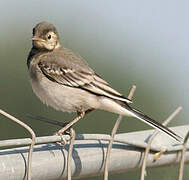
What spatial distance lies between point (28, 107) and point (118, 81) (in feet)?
6.76

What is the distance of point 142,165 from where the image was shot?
3.77 m

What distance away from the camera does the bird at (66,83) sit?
5.28 meters

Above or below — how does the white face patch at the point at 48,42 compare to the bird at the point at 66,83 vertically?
above

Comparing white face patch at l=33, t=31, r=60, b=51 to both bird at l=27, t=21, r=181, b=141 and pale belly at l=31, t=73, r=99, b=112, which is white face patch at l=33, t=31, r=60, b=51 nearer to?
bird at l=27, t=21, r=181, b=141

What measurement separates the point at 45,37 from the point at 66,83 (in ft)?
2.15

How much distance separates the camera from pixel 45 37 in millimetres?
6027

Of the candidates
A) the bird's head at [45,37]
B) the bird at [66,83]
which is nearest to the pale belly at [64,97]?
the bird at [66,83]

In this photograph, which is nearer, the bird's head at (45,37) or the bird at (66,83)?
the bird at (66,83)

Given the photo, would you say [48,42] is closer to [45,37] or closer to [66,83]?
[45,37]

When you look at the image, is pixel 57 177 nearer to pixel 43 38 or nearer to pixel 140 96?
pixel 43 38

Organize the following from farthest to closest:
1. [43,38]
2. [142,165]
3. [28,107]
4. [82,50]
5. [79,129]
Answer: [82,50]
[28,107]
[79,129]
[43,38]
[142,165]

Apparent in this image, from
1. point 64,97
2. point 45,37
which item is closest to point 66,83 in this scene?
point 64,97

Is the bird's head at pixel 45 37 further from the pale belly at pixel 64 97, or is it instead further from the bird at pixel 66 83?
the pale belly at pixel 64 97

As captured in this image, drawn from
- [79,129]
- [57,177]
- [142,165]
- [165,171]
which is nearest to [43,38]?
[165,171]
